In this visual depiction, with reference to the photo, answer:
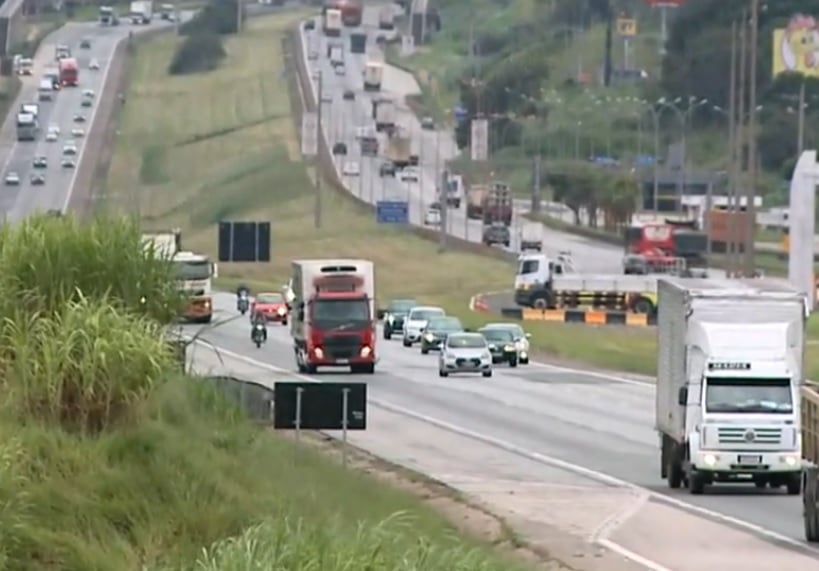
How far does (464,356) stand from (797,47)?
102271mm

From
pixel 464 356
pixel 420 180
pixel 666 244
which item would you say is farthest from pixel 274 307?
pixel 420 180

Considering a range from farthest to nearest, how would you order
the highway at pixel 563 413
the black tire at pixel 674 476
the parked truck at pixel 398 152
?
the parked truck at pixel 398 152 < the black tire at pixel 674 476 < the highway at pixel 563 413

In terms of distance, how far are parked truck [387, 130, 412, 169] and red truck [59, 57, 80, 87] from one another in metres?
26.4

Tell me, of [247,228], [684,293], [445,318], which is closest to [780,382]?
[684,293]

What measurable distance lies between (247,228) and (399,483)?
73.5 metres

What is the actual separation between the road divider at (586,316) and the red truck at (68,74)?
95.3 meters

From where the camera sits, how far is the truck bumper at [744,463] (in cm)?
3359

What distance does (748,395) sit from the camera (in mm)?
33625

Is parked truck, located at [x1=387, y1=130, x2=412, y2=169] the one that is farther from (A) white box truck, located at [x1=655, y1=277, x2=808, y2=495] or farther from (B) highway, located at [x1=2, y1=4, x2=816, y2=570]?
(A) white box truck, located at [x1=655, y1=277, x2=808, y2=495]

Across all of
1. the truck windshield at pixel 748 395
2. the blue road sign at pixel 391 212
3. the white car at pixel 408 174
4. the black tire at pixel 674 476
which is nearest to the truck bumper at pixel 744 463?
the truck windshield at pixel 748 395

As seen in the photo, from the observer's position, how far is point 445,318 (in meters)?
76.6

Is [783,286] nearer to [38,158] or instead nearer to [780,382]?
[780,382]

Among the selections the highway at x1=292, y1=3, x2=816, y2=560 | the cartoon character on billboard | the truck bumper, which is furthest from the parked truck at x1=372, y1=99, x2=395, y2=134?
the truck bumper

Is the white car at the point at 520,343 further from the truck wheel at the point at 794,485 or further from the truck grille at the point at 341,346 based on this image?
the truck wheel at the point at 794,485
